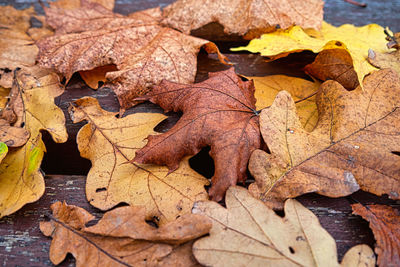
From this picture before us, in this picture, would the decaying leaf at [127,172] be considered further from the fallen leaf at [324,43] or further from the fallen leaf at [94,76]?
the fallen leaf at [324,43]

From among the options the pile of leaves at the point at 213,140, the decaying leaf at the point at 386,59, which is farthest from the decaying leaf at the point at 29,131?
the decaying leaf at the point at 386,59

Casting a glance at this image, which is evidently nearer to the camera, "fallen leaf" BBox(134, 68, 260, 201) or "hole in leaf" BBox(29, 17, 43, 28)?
"fallen leaf" BBox(134, 68, 260, 201)

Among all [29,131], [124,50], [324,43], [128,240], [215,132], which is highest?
[324,43]

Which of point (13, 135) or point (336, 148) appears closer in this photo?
point (336, 148)

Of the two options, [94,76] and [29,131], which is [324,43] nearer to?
[94,76]

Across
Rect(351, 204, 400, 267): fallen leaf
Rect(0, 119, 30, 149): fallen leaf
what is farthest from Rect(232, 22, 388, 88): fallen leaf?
Rect(0, 119, 30, 149): fallen leaf

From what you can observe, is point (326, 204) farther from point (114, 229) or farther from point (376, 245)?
point (114, 229)

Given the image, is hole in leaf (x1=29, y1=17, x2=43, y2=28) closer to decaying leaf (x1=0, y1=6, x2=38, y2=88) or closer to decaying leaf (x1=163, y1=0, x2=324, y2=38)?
decaying leaf (x1=0, y1=6, x2=38, y2=88)

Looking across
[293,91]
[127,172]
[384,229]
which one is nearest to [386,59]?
[293,91]
